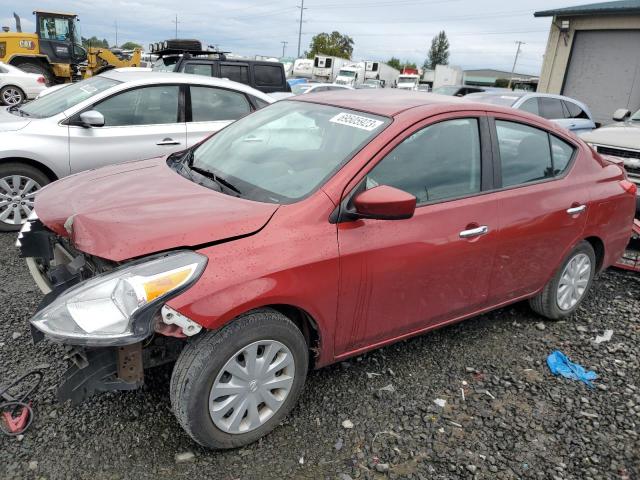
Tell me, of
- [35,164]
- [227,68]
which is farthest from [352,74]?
[35,164]

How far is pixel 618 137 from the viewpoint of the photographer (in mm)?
6551

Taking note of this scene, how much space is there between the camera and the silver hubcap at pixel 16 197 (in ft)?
16.8

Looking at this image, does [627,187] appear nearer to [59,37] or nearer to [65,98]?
[65,98]

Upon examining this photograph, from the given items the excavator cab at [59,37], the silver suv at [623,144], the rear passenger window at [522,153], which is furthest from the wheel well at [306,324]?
the excavator cab at [59,37]

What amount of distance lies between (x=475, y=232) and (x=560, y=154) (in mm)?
1221

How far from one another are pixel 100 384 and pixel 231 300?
69cm

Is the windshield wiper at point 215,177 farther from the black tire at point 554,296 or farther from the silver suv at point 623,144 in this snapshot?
the silver suv at point 623,144

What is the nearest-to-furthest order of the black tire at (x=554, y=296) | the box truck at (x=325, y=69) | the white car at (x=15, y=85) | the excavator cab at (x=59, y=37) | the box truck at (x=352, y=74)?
the black tire at (x=554, y=296) → the white car at (x=15, y=85) → the excavator cab at (x=59, y=37) → the box truck at (x=352, y=74) → the box truck at (x=325, y=69)

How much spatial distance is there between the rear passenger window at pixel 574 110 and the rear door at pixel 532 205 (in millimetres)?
7496

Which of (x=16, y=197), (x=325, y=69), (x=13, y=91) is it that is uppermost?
(x=325, y=69)

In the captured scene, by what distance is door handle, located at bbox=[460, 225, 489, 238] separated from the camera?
3.00m

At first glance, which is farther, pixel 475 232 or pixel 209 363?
pixel 475 232

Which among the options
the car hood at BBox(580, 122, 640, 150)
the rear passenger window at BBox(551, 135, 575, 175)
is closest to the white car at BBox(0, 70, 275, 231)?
the rear passenger window at BBox(551, 135, 575, 175)

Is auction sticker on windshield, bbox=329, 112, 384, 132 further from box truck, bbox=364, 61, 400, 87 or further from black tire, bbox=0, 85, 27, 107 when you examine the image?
box truck, bbox=364, 61, 400, 87
